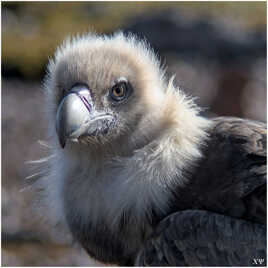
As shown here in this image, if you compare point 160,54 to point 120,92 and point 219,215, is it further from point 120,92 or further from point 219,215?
point 219,215

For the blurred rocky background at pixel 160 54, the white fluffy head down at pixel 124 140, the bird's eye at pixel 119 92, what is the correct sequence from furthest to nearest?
the blurred rocky background at pixel 160 54
the bird's eye at pixel 119 92
the white fluffy head down at pixel 124 140

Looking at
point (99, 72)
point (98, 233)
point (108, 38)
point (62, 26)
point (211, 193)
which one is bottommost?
point (98, 233)

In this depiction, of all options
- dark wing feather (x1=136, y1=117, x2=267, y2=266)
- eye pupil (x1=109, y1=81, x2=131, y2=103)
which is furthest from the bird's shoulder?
eye pupil (x1=109, y1=81, x2=131, y2=103)

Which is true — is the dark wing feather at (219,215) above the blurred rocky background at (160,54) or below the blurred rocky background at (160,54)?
below

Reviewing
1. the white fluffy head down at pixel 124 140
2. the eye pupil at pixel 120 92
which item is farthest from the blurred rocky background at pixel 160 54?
the eye pupil at pixel 120 92

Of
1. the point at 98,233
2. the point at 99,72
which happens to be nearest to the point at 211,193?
the point at 98,233

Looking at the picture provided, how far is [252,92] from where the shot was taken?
9.46 meters

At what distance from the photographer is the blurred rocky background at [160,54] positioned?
7.62 metres

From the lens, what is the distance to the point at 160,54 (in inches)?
324

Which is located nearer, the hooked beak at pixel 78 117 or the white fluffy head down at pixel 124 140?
the hooked beak at pixel 78 117

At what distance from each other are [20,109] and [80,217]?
240 inches

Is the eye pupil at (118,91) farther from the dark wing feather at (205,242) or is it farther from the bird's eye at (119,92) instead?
the dark wing feather at (205,242)

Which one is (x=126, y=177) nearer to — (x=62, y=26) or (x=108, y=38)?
(x=108, y=38)

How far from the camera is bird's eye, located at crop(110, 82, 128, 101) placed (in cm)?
299
